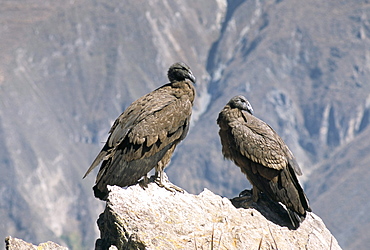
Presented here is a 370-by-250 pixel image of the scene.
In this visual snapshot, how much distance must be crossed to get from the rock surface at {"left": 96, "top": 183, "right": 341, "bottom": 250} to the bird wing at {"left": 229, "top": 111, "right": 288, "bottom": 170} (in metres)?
1.38

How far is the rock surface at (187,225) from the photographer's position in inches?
513

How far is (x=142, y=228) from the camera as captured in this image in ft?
43.4

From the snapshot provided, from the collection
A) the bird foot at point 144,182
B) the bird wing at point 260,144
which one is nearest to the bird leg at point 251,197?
the bird wing at point 260,144

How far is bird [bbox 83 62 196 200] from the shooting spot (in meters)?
15.6

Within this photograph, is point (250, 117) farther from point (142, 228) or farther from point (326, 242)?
point (142, 228)

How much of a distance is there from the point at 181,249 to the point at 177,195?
9.00 ft

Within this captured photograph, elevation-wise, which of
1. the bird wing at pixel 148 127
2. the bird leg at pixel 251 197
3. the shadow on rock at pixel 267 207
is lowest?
the shadow on rock at pixel 267 207

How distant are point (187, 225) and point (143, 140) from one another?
291 cm

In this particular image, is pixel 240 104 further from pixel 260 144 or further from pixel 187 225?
pixel 187 225

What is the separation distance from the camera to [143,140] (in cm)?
1600

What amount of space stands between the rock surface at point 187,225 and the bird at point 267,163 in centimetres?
57

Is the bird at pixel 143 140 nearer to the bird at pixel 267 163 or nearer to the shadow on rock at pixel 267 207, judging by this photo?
the bird at pixel 267 163

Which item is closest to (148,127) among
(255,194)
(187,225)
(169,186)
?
(169,186)

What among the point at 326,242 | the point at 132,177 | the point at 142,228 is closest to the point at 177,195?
the point at 132,177
